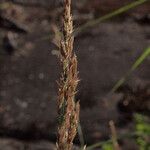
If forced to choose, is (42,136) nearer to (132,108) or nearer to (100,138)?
(100,138)

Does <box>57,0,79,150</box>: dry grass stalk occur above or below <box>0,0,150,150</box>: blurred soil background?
above

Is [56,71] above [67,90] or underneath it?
underneath

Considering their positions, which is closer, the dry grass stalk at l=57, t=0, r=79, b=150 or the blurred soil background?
the dry grass stalk at l=57, t=0, r=79, b=150

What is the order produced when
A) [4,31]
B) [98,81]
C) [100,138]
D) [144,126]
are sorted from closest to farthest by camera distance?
1. [144,126]
2. [100,138]
3. [98,81]
4. [4,31]

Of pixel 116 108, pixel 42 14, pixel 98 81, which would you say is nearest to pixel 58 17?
pixel 42 14

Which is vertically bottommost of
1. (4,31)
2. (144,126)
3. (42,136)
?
(42,136)

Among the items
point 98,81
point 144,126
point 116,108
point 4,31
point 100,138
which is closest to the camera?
point 144,126
